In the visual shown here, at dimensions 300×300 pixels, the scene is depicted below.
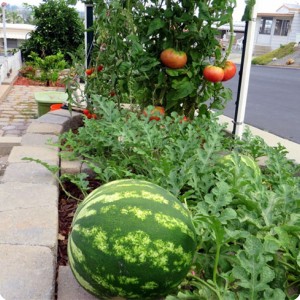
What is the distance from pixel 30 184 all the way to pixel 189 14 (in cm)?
183

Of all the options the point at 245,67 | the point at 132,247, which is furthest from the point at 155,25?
the point at 132,247

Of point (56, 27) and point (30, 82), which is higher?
point (56, 27)

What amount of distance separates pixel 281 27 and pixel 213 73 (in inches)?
2008

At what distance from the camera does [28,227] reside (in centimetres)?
206

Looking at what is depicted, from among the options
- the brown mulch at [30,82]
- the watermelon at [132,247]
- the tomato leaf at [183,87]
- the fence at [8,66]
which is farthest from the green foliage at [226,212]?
the fence at [8,66]

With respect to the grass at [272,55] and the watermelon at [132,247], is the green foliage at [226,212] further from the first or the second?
the grass at [272,55]

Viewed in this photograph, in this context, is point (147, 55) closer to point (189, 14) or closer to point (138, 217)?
point (189, 14)

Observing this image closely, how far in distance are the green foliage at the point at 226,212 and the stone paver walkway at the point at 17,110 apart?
4.10 m

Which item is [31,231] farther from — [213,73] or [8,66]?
[8,66]

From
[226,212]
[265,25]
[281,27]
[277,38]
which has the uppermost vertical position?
[226,212]

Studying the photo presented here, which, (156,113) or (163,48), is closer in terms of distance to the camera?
(156,113)

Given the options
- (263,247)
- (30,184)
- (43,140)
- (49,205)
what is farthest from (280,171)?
(43,140)

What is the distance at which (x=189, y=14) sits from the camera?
11.1 feet

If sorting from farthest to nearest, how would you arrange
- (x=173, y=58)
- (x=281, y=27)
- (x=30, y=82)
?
1. (x=281, y=27)
2. (x=30, y=82)
3. (x=173, y=58)
